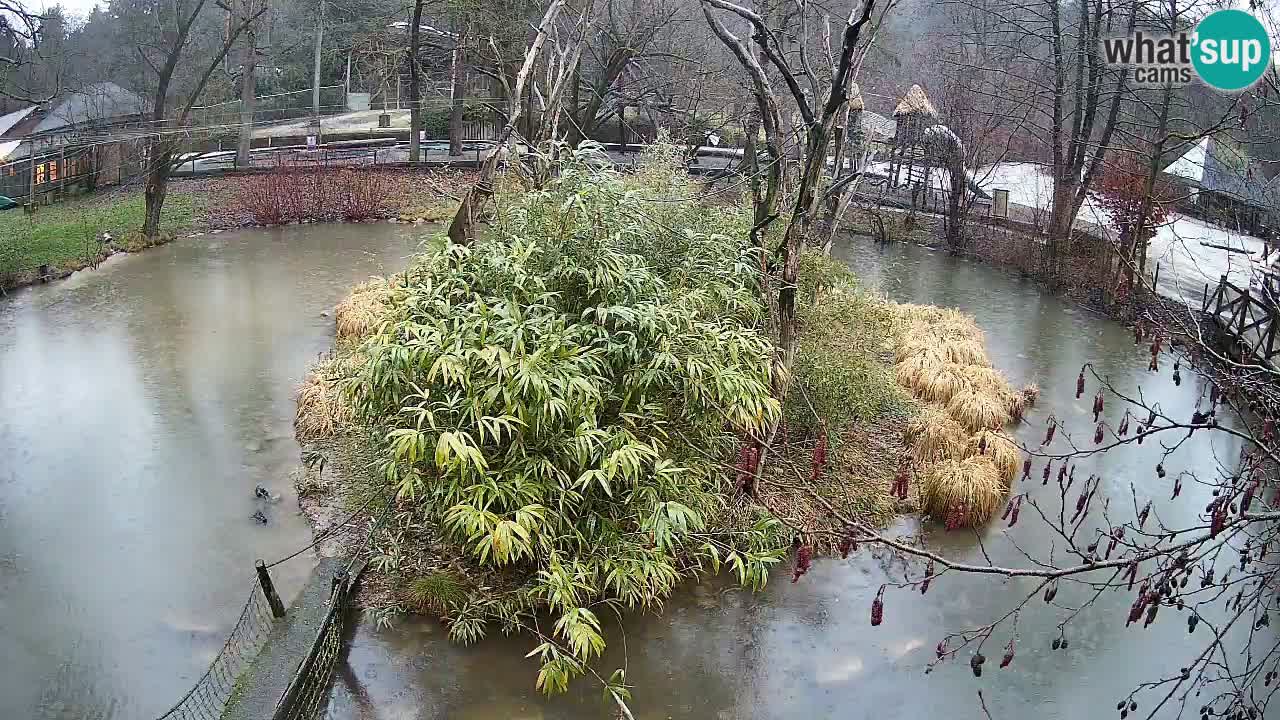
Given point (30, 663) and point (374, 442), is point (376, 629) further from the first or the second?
point (30, 663)

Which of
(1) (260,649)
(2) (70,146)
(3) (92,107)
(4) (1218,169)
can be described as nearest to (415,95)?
(3) (92,107)

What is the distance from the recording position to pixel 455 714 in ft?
16.7

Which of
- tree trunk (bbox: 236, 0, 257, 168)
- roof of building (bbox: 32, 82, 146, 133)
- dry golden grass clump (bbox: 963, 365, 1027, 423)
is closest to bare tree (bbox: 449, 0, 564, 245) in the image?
dry golden grass clump (bbox: 963, 365, 1027, 423)

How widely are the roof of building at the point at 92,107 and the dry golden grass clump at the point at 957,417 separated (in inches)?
630

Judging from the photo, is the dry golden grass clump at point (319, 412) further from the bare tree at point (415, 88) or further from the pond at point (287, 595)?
the bare tree at point (415, 88)

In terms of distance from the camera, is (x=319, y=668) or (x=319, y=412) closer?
(x=319, y=668)

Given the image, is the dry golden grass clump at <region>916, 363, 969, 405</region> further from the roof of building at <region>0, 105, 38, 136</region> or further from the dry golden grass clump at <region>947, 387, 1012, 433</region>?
the roof of building at <region>0, 105, 38, 136</region>

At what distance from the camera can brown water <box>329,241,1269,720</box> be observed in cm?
522

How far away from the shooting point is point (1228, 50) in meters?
10.6

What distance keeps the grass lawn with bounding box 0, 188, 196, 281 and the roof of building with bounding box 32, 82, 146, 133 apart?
130 inches

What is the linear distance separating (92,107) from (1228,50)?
63.4 feet

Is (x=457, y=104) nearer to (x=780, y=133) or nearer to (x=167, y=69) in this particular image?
(x=167, y=69)

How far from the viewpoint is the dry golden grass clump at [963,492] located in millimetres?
7066

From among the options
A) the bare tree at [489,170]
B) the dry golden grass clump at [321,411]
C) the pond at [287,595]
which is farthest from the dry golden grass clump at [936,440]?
the dry golden grass clump at [321,411]
